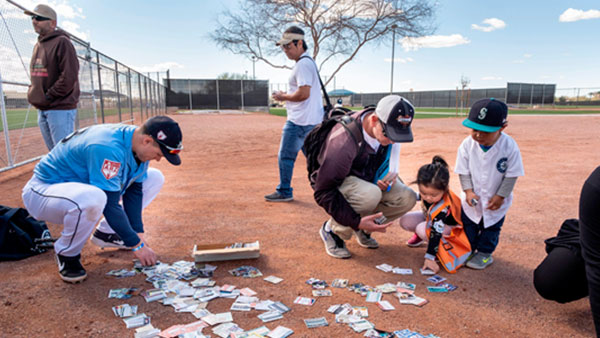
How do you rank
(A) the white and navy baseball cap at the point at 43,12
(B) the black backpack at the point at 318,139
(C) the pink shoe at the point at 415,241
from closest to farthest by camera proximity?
(B) the black backpack at the point at 318,139 < (C) the pink shoe at the point at 415,241 < (A) the white and navy baseball cap at the point at 43,12

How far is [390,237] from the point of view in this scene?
138 inches

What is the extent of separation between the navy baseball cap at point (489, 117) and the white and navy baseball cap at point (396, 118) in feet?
1.71

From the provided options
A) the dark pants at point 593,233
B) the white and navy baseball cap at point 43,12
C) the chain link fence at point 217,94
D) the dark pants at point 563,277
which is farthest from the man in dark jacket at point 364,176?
the chain link fence at point 217,94

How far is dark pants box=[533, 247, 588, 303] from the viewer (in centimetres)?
216

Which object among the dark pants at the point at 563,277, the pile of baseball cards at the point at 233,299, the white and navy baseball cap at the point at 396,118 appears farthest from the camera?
the white and navy baseball cap at the point at 396,118

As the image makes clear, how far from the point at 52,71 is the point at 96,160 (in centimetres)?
238

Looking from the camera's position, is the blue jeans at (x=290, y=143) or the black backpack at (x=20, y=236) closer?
the black backpack at (x=20, y=236)

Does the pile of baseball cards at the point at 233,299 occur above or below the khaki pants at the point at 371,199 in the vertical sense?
below

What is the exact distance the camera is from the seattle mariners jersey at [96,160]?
232cm

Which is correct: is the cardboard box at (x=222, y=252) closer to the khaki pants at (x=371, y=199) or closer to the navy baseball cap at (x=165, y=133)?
the khaki pants at (x=371, y=199)

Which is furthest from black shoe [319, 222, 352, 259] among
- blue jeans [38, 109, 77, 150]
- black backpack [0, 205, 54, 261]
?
blue jeans [38, 109, 77, 150]

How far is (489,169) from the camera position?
2830 mm

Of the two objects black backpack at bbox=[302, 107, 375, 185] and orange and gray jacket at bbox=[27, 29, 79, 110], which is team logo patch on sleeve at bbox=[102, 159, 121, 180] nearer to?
black backpack at bbox=[302, 107, 375, 185]

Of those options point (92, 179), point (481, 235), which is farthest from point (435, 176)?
point (92, 179)
